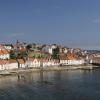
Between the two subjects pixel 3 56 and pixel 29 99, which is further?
pixel 3 56

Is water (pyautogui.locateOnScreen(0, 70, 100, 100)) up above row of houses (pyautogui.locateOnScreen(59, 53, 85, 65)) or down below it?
below

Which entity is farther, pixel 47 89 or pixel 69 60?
pixel 69 60

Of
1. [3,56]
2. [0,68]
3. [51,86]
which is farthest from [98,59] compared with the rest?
[51,86]

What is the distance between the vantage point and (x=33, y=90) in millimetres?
49562

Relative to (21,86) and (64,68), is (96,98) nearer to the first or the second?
(21,86)

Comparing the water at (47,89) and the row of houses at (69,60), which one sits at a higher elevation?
the row of houses at (69,60)

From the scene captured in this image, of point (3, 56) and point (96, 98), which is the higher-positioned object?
point (3, 56)

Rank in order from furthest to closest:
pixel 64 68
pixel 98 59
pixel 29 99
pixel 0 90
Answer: pixel 98 59, pixel 64 68, pixel 0 90, pixel 29 99

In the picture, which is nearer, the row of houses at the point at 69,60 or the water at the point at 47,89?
the water at the point at 47,89

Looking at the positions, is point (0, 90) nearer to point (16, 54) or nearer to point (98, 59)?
point (16, 54)

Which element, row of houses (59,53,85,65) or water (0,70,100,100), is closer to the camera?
water (0,70,100,100)

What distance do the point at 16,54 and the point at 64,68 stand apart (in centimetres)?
1230

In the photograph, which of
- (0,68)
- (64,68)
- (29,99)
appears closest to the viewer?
(29,99)

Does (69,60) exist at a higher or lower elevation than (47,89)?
higher
